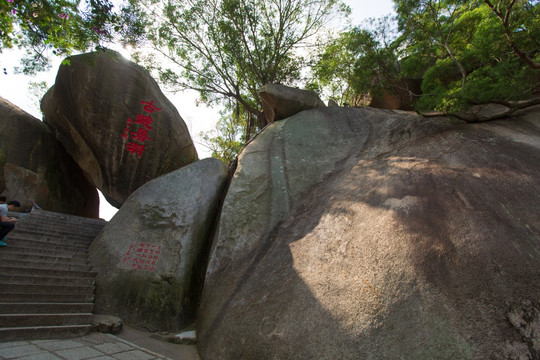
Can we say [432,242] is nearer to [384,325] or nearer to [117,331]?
[384,325]

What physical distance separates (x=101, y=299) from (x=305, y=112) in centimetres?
664

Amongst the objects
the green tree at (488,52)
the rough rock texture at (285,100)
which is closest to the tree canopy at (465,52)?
the green tree at (488,52)

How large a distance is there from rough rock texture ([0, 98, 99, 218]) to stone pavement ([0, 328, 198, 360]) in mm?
7639

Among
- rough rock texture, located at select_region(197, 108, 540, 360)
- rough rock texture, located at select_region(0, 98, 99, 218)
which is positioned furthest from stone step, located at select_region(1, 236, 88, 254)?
rough rock texture, located at select_region(0, 98, 99, 218)

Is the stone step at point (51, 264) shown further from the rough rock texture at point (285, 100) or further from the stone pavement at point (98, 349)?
the rough rock texture at point (285, 100)

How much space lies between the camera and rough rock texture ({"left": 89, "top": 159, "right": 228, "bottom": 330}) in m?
4.58

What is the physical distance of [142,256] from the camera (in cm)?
509

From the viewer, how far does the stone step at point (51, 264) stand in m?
4.66

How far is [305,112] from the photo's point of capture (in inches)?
328

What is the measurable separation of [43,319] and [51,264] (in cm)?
172

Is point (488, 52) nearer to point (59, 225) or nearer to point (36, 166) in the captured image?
point (59, 225)

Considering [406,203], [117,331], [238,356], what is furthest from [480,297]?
[117,331]

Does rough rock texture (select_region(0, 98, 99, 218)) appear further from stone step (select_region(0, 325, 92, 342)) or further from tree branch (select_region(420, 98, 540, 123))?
tree branch (select_region(420, 98, 540, 123))

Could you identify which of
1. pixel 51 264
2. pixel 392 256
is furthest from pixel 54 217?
pixel 392 256
